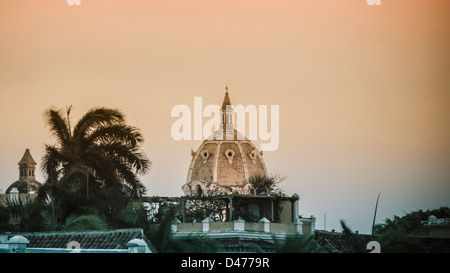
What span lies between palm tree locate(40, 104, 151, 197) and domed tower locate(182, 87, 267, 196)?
119ft

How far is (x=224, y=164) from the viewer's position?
70688mm

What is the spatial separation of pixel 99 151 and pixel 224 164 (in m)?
42.1

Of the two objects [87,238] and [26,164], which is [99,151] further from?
[26,164]

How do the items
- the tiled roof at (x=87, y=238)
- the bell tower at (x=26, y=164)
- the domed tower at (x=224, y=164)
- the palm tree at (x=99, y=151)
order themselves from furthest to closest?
the domed tower at (x=224, y=164), the bell tower at (x=26, y=164), the palm tree at (x=99, y=151), the tiled roof at (x=87, y=238)

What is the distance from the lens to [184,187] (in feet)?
240

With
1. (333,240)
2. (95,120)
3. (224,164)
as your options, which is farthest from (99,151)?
(224,164)

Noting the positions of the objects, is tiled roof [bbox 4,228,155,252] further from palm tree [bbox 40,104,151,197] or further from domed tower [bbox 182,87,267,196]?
domed tower [bbox 182,87,267,196]

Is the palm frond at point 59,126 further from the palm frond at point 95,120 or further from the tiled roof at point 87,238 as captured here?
the tiled roof at point 87,238

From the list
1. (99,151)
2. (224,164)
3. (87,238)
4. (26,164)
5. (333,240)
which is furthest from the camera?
(224,164)

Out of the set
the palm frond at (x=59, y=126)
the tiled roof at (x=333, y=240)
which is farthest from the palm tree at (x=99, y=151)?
the tiled roof at (x=333, y=240)

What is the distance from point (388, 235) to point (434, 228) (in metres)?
14.8

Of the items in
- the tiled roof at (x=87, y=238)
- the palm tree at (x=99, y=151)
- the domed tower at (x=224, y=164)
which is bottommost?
the tiled roof at (x=87, y=238)

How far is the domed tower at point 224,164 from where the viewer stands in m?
67.2

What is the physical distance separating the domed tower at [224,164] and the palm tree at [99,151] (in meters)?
36.2
